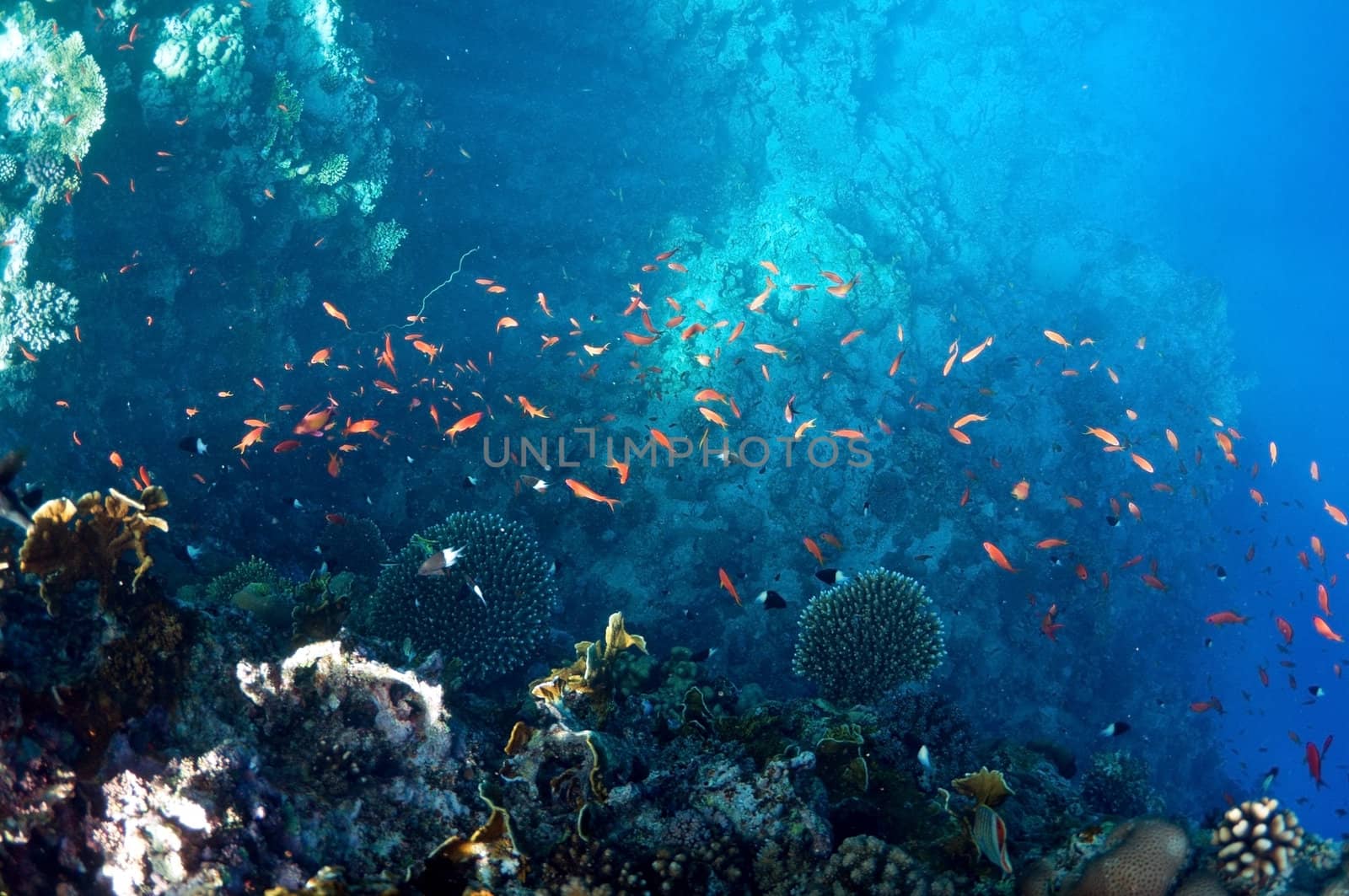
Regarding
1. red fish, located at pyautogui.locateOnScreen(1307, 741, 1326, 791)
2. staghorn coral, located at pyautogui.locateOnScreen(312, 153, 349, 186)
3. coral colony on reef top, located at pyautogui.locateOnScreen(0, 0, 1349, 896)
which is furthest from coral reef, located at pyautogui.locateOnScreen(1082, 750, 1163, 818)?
staghorn coral, located at pyautogui.locateOnScreen(312, 153, 349, 186)

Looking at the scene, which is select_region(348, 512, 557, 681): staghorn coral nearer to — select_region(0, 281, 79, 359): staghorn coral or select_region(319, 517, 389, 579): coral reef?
select_region(319, 517, 389, 579): coral reef

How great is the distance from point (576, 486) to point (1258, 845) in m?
6.10

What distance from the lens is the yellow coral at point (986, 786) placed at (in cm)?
410

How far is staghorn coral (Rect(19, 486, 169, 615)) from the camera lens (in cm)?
316

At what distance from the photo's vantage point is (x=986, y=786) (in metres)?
4.14

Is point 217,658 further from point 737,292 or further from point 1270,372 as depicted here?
point 1270,372

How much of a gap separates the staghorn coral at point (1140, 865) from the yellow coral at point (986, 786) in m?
0.56

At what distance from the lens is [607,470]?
12078 millimetres

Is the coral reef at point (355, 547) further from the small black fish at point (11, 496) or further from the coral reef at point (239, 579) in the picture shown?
the small black fish at point (11, 496)

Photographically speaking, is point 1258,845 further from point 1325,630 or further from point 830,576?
point 1325,630

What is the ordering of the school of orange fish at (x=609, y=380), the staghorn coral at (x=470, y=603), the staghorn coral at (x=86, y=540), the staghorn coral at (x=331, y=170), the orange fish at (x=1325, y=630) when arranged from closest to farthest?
the staghorn coral at (x=86, y=540), the staghorn coral at (x=470, y=603), the orange fish at (x=1325, y=630), the school of orange fish at (x=609, y=380), the staghorn coral at (x=331, y=170)

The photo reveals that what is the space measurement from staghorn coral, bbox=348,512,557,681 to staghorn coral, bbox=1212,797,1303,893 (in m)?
6.12

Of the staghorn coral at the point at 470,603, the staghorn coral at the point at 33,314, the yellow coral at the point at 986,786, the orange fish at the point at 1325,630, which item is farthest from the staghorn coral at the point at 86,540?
the orange fish at the point at 1325,630

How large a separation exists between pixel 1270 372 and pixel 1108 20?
24.3 m
